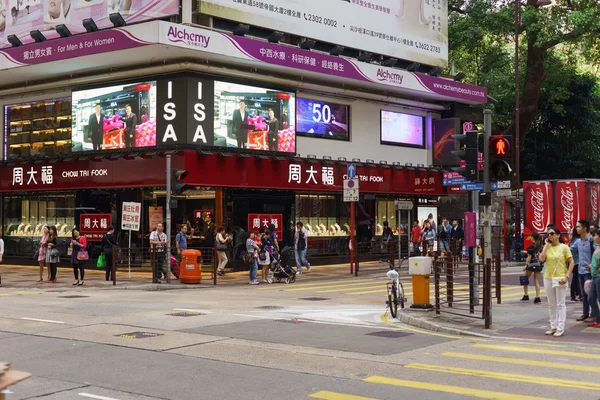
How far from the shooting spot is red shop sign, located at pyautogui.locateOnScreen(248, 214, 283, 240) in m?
28.5

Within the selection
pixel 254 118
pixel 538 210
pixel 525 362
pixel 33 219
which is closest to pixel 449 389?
pixel 525 362

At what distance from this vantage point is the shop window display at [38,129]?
30.2 metres

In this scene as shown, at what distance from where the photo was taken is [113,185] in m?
27.3

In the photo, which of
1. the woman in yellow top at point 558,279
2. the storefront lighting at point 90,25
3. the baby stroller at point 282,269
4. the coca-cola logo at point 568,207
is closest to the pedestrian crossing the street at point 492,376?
the woman in yellow top at point 558,279

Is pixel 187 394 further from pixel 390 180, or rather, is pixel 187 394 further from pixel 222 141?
pixel 390 180

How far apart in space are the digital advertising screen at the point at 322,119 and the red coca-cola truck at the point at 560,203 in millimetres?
8177

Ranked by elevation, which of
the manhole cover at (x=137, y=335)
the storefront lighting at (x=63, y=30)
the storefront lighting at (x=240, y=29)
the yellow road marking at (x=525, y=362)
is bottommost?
the yellow road marking at (x=525, y=362)

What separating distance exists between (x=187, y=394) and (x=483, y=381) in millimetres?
3404

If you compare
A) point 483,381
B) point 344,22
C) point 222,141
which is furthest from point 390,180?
point 483,381

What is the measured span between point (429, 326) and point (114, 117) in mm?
18144

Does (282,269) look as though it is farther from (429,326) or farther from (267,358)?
(267,358)

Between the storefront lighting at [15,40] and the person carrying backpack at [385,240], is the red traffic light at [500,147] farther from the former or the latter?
the storefront lighting at [15,40]

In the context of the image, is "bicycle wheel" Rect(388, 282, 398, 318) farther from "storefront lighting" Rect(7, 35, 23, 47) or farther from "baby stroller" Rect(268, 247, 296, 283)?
"storefront lighting" Rect(7, 35, 23, 47)

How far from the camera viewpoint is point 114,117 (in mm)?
27859
